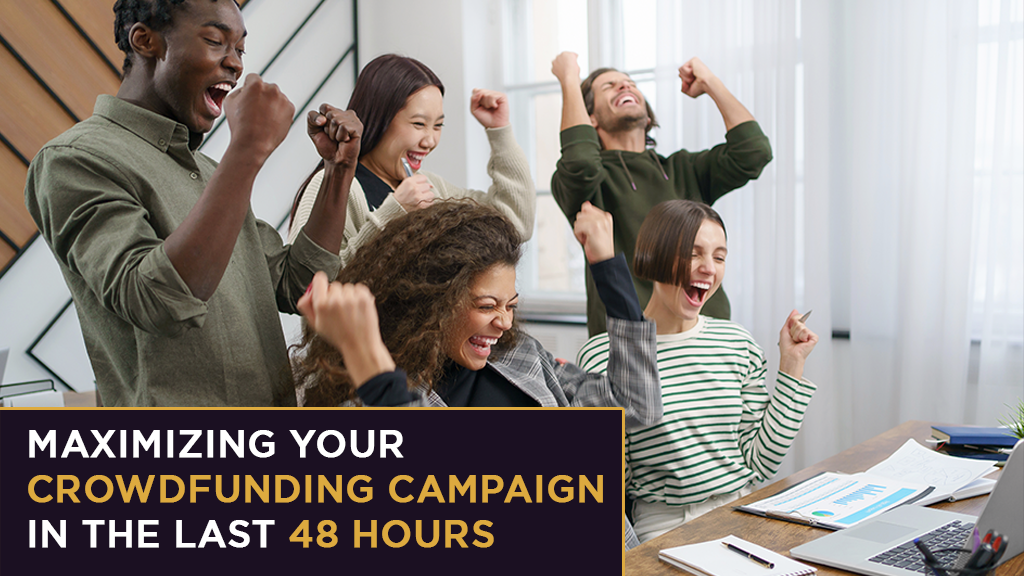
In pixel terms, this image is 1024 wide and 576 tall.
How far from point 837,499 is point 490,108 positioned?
116 centimetres

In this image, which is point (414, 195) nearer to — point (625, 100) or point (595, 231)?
point (595, 231)

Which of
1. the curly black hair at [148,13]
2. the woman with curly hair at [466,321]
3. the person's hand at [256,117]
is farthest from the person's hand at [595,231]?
the curly black hair at [148,13]

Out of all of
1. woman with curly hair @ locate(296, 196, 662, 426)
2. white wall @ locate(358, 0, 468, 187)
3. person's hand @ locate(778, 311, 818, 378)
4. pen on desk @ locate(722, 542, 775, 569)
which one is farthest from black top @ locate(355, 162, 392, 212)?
white wall @ locate(358, 0, 468, 187)

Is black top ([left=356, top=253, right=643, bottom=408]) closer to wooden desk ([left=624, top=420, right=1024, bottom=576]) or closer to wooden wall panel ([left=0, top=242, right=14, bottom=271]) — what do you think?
wooden desk ([left=624, top=420, right=1024, bottom=576])

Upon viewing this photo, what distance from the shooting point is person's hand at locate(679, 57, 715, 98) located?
85.7 inches

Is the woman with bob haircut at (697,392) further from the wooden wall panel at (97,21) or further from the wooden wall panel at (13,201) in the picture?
the wooden wall panel at (97,21)

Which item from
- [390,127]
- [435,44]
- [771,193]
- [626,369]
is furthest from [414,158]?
[435,44]

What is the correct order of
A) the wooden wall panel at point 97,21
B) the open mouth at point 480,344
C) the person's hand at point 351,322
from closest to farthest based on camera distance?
1. the person's hand at point 351,322
2. the open mouth at point 480,344
3. the wooden wall panel at point 97,21

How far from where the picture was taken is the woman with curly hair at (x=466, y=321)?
3.88 ft

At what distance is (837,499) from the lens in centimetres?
129

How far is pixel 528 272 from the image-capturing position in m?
3.96

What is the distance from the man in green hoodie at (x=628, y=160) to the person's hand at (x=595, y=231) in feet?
2.12

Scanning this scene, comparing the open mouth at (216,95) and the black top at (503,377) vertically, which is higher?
the open mouth at (216,95)

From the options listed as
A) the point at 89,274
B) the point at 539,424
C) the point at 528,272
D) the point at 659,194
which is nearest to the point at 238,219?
the point at 89,274
